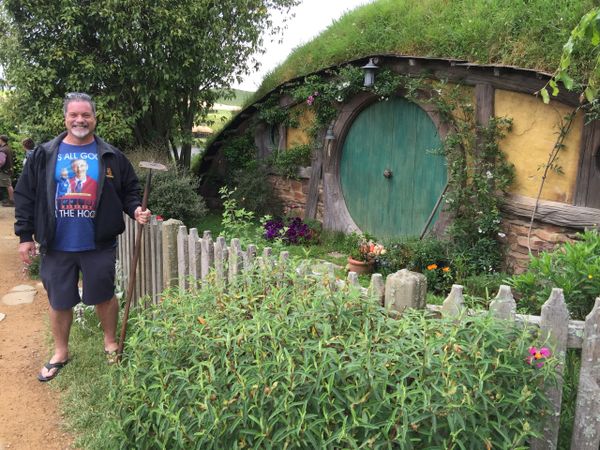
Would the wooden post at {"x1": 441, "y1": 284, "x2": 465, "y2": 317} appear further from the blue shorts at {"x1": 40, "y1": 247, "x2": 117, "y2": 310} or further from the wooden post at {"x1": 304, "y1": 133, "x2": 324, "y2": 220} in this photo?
the wooden post at {"x1": 304, "y1": 133, "x2": 324, "y2": 220}

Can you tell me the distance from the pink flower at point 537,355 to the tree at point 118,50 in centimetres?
728

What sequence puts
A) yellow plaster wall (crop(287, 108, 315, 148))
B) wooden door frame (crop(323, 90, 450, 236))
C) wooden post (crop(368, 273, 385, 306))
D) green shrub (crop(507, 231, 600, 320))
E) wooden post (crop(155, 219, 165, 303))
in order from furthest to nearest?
yellow plaster wall (crop(287, 108, 315, 148)), wooden door frame (crop(323, 90, 450, 236)), wooden post (crop(155, 219, 165, 303)), green shrub (crop(507, 231, 600, 320)), wooden post (crop(368, 273, 385, 306))

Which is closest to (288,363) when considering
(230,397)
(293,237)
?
(230,397)

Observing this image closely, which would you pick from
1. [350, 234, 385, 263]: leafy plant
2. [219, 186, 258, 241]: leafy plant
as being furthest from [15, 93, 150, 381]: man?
[350, 234, 385, 263]: leafy plant

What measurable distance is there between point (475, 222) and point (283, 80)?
4.70 m

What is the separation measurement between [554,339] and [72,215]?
307 cm

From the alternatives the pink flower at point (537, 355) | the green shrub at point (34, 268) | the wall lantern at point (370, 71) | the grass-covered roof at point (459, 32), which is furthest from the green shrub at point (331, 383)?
the wall lantern at point (370, 71)

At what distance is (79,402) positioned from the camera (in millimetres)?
3521

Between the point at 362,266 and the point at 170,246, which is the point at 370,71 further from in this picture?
the point at 170,246

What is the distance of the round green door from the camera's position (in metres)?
7.19

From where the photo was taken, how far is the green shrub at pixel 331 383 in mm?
1996

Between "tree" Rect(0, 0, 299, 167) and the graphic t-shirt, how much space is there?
16.0 ft

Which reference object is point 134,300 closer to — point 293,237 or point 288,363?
point 288,363

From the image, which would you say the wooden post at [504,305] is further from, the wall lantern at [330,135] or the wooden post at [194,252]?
the wall lantern at [330,135]
